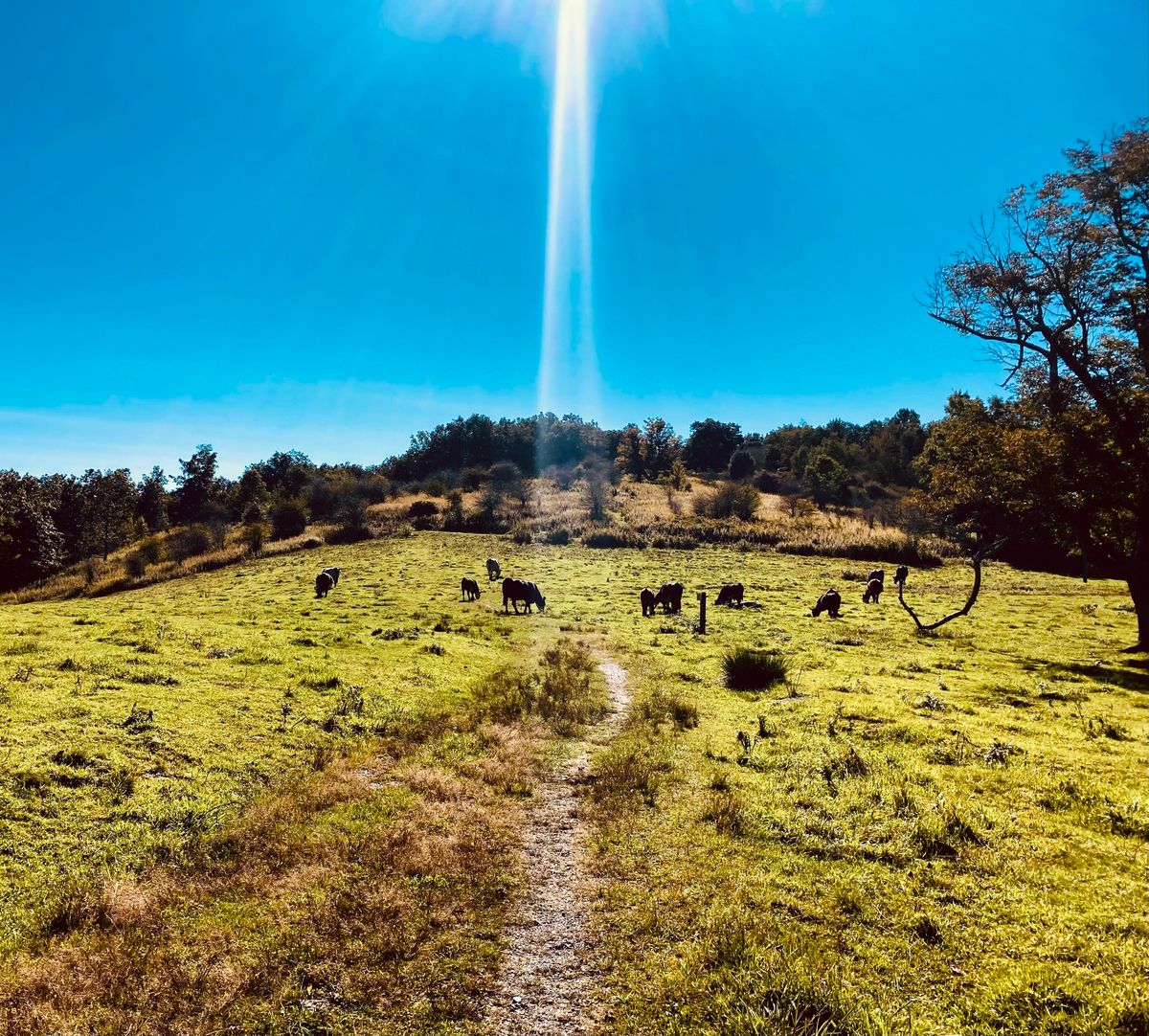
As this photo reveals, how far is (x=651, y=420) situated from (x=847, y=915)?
5366 inches

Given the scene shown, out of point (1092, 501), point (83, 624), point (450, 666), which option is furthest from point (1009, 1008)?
point (83, 624)

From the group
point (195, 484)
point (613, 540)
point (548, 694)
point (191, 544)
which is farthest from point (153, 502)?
point (548, 694)

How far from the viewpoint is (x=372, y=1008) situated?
570 centimetres

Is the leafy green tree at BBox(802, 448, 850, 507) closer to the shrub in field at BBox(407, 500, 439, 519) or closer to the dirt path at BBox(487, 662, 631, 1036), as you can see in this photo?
the shrub in field at BBox(407, 500, 439, 519)

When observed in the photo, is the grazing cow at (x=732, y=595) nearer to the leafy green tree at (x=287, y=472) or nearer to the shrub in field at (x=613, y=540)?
the shrub in field at (x=613, y=540)

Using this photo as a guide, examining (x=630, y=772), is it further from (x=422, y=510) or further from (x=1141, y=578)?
(x=422, y=510)

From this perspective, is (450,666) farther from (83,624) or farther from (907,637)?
(907,637)

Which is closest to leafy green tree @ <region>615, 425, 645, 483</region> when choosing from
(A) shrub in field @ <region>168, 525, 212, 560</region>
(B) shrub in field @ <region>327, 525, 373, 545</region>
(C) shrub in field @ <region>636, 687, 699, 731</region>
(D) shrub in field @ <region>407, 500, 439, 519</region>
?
(D) shrub in field @ <region>407, 500, 439, 519</region>

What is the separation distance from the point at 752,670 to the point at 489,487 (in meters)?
80.0

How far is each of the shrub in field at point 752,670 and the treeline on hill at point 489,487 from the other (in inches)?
396

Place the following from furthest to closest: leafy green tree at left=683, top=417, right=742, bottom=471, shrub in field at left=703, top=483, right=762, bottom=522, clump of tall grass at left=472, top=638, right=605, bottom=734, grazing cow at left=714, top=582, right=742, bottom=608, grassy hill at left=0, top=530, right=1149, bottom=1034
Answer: leafy green tree at left=683, top=417, right=742, bottom=471, shrub in field at left=703, top=483, right=762, bottom=522, grazing cow at left=714, top=582, right=742, bottom=608, clump of tall grass at left=472, top=638, right=605, bottom=734, grassy hill at left=0, top=530, right=1149, bottom=1034

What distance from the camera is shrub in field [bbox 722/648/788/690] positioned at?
18359mm

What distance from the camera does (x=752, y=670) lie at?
18734 mm

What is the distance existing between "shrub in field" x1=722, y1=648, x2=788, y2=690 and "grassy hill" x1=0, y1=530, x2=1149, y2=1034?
0.72m
